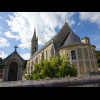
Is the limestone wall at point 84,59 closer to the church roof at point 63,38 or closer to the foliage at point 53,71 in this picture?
the church roof at point 63,38

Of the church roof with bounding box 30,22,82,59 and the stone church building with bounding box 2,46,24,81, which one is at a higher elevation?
the church roof with bounding box 30,22,82,59

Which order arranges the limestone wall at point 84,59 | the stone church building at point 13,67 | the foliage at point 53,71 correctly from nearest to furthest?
the foliage at point 53,71 < the stone church building at point 13,67 < the limestone wall at point 84,59

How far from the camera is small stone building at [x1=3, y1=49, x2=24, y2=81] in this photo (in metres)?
5.57

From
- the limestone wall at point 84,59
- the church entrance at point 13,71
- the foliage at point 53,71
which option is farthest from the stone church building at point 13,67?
the limestone wall at point 84,59

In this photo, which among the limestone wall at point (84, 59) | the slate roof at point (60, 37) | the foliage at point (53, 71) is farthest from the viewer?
the slate roof at point (60, 37)

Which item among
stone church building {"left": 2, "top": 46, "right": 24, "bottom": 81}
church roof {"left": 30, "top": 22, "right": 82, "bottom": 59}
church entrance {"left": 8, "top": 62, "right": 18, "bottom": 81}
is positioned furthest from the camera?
church roof {"left": 30, "top": 22, "right": 82, "bottom": 59}

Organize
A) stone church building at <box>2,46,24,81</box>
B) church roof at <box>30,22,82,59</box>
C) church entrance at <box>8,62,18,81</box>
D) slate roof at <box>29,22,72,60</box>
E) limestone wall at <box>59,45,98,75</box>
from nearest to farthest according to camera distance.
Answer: stone church building at <box>2,46,24,81</box> → church entrance at <box>8,62,18,81</box> → limestone wall at <box>59,45,98,75</box> → church roof at <box>30,22,82,59</box> → slate roof at <box>29,22,72,60</box>

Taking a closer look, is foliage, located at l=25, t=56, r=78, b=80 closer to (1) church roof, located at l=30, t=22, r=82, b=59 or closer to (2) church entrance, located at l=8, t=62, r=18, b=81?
(2) church entrance, located at l=8, t=62, r=18, b=81

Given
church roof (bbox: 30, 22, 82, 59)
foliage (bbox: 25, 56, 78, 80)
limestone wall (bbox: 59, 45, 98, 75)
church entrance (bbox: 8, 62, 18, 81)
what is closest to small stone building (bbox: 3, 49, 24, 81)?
church entrance (bbox: 8, 62, 18, 81)

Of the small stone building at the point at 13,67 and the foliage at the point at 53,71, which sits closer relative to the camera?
the foliage at the point at 53,71

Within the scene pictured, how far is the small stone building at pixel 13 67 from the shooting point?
5.57 meters
